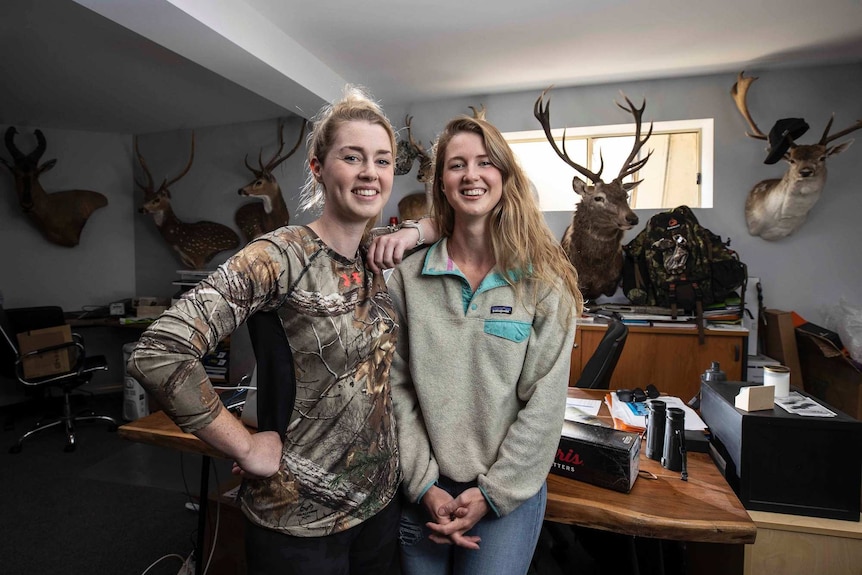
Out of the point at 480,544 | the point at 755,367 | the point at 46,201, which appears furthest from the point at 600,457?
the point at 46,201

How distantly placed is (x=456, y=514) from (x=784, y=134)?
340cm

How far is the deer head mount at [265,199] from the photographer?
455 centimetres

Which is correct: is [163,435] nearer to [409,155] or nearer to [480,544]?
[480,544]

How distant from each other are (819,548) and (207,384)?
1.60 metres

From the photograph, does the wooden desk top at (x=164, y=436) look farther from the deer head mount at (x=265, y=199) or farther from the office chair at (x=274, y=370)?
the deer head mount at (x=265, y=199)

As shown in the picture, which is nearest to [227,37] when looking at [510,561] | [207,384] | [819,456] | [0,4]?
[0,4]

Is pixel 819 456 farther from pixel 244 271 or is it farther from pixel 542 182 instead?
pixel 542 182

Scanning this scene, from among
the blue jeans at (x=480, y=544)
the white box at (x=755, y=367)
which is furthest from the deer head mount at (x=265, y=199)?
the white box at (x=755, y=367)

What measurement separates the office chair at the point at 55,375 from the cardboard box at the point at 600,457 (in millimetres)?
3855

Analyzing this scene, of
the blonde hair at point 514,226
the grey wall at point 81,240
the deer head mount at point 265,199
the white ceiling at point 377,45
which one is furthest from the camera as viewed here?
the grey wall at point 81,240

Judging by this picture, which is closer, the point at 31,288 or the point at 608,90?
the point at 608,90

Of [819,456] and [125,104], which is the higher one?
[125,104]

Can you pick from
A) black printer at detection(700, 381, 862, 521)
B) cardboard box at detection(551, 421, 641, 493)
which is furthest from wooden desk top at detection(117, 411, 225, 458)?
black printer at detection(700, 381, 862, 521)

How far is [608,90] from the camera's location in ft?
12.9
